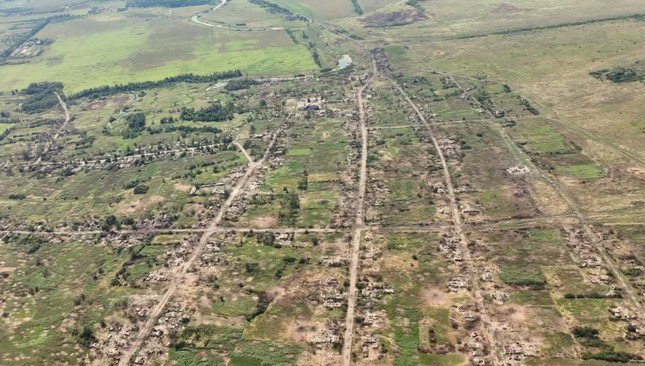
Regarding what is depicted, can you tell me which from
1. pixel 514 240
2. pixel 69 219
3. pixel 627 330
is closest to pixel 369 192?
pixel 514 240

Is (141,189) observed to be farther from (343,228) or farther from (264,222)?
(343,228)

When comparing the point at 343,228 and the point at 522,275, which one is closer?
the point at 522,275

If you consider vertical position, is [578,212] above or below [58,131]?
below

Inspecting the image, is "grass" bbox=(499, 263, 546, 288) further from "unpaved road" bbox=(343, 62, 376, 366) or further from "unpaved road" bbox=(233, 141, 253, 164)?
"unpaved road" bbox=(233, 141, 253, 164)

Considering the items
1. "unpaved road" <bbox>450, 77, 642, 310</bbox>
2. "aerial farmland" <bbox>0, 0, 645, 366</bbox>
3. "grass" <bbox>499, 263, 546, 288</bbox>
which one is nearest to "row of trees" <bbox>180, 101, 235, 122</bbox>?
"aerial farmland" <bbox>0, 0, 645, 366</bbox>

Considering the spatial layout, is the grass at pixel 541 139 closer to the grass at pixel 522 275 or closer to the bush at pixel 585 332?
the grass at pixel 522 275

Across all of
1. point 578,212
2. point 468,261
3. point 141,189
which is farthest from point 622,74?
point 141,189

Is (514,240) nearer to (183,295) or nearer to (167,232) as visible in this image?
(183,295)

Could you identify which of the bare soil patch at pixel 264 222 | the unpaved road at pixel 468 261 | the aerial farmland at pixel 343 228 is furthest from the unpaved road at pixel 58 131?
the unpaved road at pixel 468 261

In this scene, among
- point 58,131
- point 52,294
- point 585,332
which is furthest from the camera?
point 58,131
